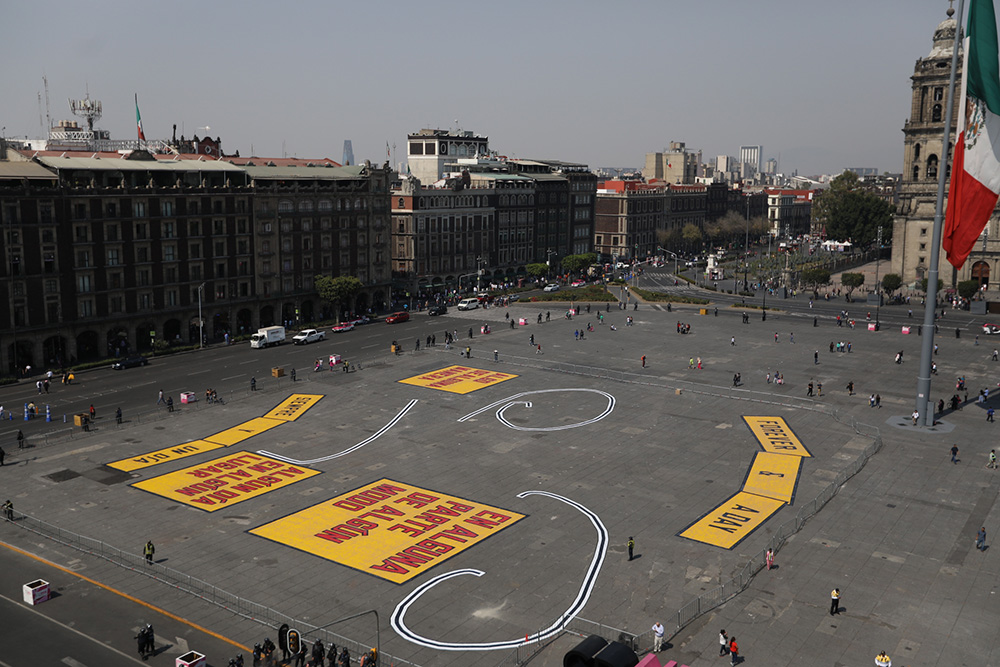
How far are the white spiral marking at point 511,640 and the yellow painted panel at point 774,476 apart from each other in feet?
42.0

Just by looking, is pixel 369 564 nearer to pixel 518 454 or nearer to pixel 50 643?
pixel 50 643

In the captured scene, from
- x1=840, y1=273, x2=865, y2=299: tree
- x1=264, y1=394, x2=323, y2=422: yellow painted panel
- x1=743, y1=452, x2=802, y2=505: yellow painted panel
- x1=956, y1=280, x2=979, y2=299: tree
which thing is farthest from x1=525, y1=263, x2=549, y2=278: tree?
x1=743, y1=452, x2=802, y2=505: yellow painted panel

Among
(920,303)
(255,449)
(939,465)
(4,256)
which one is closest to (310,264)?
(4,256)

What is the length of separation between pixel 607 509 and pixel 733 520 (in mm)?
7596

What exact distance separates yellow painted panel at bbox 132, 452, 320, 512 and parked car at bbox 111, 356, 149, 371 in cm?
3576

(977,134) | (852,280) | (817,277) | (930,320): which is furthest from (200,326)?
(852,280)

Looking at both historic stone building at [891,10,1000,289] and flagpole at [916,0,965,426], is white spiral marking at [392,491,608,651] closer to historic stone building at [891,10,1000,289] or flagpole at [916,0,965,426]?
flagpole at [916,0,965,426]

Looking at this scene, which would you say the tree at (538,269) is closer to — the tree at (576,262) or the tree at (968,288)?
the tree at (576,262)

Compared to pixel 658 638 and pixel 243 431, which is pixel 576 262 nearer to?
pixel 243 431

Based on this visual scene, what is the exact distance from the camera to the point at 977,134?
6506 cm

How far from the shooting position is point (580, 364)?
9544cm

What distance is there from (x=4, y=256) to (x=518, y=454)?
195ft

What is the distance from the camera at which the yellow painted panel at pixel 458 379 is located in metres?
85.4

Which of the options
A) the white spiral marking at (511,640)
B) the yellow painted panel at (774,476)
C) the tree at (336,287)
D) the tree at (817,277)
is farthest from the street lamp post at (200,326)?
the tree at (817,277)
